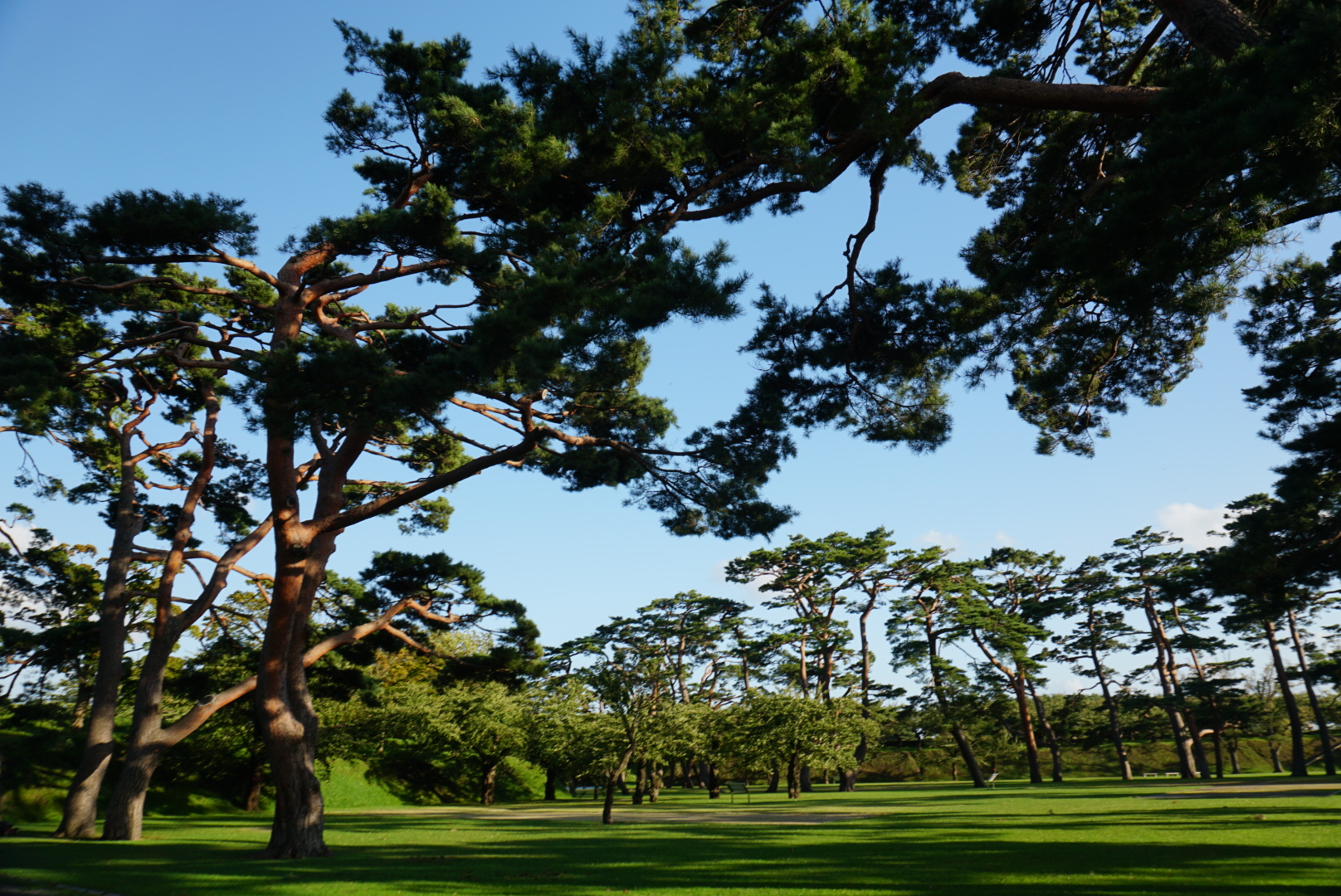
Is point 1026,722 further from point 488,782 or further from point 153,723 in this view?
point 153,723

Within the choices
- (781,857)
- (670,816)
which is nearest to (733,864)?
(781,857)

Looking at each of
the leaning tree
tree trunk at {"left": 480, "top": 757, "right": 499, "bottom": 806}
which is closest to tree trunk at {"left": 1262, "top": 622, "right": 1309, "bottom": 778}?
tree trunk at {"left": 480, "top": 757, "right": 499, "bottom": 806}

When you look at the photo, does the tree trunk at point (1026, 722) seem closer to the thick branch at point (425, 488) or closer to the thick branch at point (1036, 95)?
the thick branch at point (425, 488)

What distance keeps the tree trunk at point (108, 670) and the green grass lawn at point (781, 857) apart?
989 mm

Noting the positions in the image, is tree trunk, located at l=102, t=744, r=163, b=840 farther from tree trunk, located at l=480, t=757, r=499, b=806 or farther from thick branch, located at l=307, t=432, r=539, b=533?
tree trunk, located at l=480, t=757, r=499, b=806

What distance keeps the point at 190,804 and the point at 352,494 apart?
1695cm

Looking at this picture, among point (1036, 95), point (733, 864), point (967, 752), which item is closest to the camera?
point (1036, 95)

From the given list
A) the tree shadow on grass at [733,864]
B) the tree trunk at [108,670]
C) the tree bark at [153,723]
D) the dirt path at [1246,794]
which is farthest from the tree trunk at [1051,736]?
the tree trunk at [108,670]

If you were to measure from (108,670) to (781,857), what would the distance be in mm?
14003

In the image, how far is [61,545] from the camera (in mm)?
19734

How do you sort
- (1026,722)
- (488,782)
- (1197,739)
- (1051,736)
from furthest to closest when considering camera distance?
→ 1. (1051,736)
2. (1197,739)
3. (1026,722)
4. (488,782)

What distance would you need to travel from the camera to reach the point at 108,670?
16.1 m

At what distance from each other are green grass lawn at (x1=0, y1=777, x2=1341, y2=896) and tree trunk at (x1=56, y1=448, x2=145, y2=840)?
3.25ft

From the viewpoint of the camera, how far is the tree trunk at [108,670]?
49.7 ft
